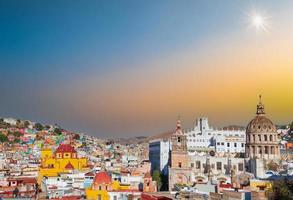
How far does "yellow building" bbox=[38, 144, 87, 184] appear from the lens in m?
34.2

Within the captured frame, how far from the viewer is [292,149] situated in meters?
46.8

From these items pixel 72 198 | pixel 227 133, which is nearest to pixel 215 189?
pixel 72 198

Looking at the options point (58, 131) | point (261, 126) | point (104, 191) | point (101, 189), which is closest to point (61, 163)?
point (101, 189)

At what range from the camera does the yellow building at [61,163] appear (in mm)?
34156

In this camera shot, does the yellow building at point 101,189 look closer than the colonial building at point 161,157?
Yes

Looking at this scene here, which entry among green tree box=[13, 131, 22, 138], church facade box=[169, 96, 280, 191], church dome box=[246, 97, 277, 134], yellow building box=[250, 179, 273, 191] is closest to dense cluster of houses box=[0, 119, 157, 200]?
church facade box=[169, 96, 280, 191]

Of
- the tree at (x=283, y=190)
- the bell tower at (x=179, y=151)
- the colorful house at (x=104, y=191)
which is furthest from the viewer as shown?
the bell tower at (x=179, y=151)

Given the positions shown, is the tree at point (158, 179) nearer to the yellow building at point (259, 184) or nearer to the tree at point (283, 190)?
the yellow building at point (259, 184)

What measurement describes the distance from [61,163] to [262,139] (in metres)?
16.1

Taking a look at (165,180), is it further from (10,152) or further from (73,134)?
(73,134)

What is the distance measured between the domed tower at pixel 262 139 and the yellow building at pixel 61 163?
1361cm

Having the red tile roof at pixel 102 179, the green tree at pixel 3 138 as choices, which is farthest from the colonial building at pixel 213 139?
the green tree at pixel 3 138

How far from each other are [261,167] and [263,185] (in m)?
11.3

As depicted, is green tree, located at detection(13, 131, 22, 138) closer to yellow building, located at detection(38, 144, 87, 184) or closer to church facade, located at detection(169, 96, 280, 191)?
yellow building, located at detection(38, 144, 87, 184)
